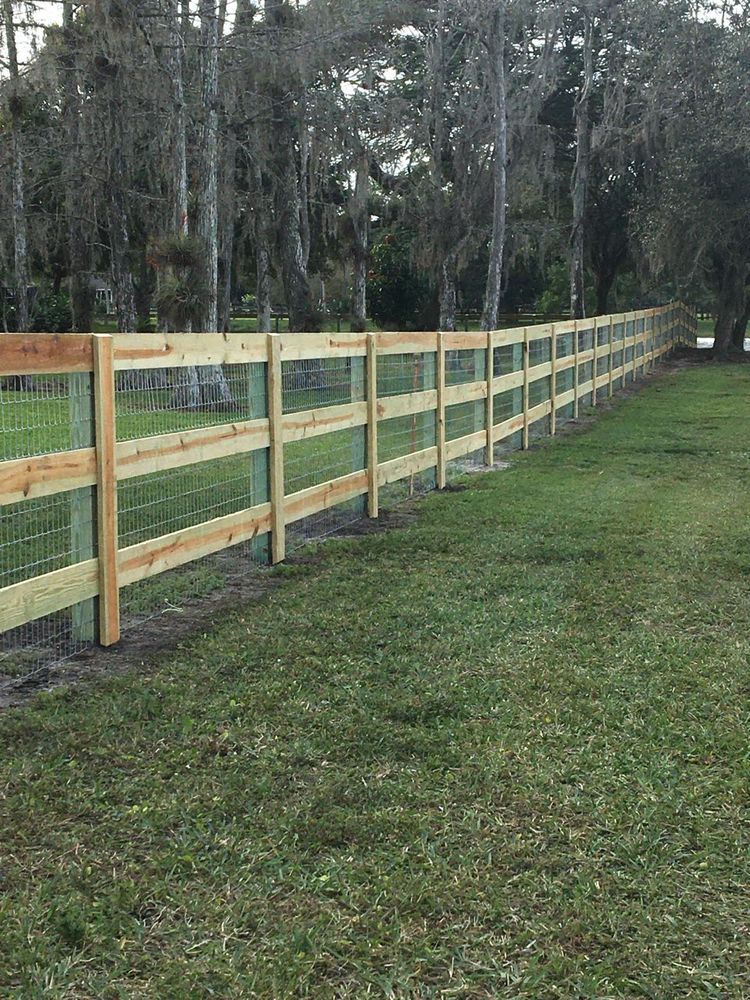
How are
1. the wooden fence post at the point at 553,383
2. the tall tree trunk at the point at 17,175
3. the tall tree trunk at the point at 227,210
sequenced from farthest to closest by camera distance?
the tall tree trunk at the point at 227,210, the tall tree trunk at the point at 17,175, the wooden fence post at the point at 553,383

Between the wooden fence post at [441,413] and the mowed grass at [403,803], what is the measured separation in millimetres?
3303

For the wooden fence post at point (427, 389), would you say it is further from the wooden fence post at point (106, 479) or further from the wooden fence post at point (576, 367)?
the wooden fence post at point (576, 367)

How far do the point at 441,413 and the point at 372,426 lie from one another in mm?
1603

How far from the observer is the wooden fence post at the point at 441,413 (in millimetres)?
9008

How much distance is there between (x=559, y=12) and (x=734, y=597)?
20.5 m

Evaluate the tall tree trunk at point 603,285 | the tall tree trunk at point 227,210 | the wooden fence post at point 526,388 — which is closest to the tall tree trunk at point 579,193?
the tall tree trunk at point 603,285

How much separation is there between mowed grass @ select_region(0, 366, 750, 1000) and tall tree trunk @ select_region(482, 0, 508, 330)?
56.0 feet

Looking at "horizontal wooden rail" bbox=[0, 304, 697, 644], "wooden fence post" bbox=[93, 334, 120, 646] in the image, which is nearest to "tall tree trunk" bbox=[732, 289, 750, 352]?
"horizontal wooden rail" bbox=[0, 304, 697, 644]

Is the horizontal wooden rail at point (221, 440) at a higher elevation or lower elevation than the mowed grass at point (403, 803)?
higher

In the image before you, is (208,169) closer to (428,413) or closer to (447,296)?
(428,413)

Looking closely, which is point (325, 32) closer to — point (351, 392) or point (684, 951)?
point (351, 392)

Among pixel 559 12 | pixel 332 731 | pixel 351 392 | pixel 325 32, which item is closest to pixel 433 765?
pixel 332 731

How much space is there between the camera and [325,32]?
1886 cm

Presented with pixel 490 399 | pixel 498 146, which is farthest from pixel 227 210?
pixel 490 399
